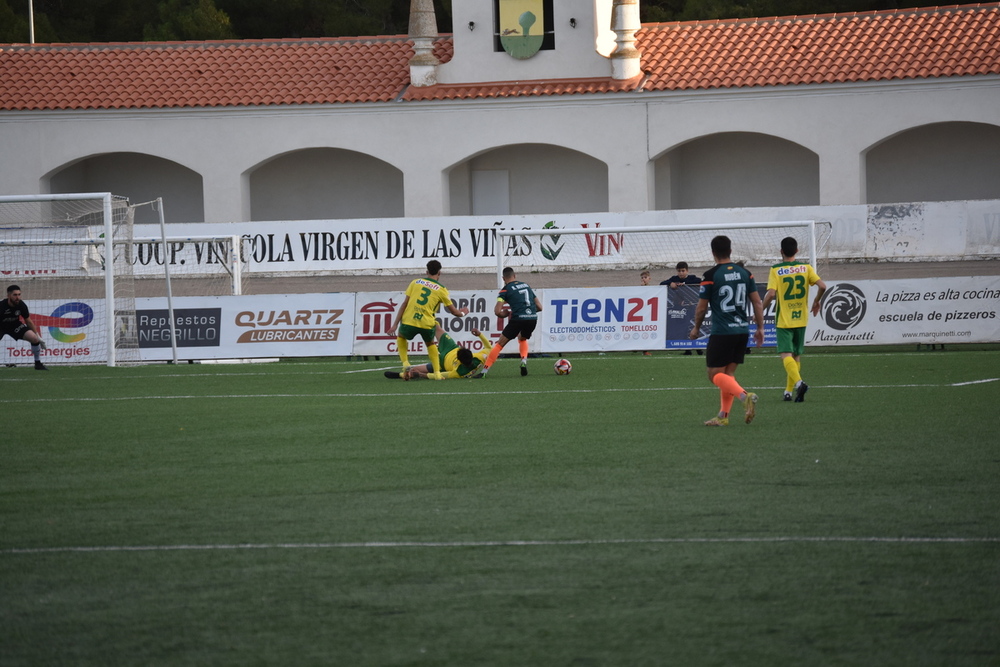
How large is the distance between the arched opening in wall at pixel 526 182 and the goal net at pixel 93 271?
727cm

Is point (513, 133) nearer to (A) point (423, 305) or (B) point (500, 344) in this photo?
(B) point (500, 344)

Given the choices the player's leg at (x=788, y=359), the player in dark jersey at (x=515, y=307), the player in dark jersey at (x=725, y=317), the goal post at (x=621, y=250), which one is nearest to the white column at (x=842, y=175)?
the goal post at (x=621, y=250)

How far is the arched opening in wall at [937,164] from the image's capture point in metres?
29.8

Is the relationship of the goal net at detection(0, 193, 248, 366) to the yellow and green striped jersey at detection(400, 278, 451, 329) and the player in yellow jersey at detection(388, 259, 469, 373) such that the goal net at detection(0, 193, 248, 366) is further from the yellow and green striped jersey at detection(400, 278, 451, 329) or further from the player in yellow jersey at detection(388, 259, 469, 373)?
the yellow and green striped jersey at detection(400, 278, 451, 329)

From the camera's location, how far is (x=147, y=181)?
33.5 metres

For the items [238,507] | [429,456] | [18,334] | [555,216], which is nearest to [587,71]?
[555,216]

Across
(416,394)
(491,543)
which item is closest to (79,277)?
(416,394)

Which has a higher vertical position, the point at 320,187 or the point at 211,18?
the point at 211,18

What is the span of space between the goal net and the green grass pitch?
8894mm

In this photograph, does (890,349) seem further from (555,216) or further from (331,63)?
(331,63)

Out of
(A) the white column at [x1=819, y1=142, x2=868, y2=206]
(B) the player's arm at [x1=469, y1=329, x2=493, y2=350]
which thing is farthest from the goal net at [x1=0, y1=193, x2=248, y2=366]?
(A) the white column at [x1=819, y1=142, x2=868, y2=206]

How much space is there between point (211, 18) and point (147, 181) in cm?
866

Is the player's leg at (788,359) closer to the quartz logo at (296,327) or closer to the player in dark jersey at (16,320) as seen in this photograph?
the quartz logo at (296,327)

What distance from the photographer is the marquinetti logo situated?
21219 millimetres
